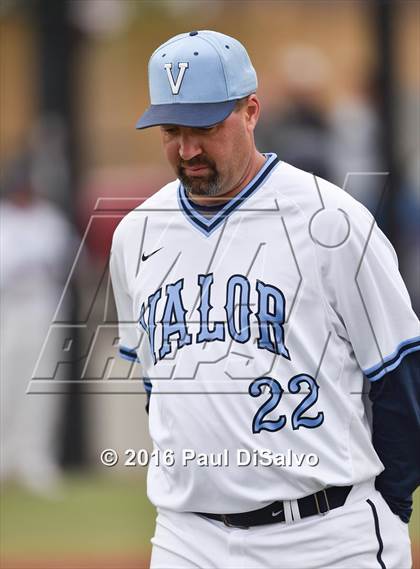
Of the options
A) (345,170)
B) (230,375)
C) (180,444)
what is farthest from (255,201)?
(345,170)

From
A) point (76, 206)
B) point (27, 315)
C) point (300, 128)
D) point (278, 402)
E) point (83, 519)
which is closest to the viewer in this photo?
point (278, 402)

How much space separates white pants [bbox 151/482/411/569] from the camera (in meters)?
3.16

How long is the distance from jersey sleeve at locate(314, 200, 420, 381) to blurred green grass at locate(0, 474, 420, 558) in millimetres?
3567

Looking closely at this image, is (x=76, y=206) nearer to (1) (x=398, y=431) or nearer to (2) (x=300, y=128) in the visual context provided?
(2) (x=300, y=128)

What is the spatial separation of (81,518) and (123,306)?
146 inches

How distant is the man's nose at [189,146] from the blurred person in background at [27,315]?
4.76m

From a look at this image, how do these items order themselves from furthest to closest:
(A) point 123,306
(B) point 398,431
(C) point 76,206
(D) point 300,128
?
(C) point 76,206 < (D) point 300,128 < (A) point 123,306 < (B) point 398,431

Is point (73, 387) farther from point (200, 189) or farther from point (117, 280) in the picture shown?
point (200, 189)

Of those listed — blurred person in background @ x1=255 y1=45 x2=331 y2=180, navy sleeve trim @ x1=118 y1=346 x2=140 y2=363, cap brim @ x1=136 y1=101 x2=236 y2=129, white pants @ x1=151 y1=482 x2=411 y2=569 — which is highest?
cap brim @ x1=136 y1=101 x2=236 y2=129

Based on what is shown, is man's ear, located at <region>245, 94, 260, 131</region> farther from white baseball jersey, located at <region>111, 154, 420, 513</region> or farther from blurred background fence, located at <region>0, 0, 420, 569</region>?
blurred background fence, located at <region>0, 0, 420, 569</region>

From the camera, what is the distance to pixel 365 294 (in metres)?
3.14

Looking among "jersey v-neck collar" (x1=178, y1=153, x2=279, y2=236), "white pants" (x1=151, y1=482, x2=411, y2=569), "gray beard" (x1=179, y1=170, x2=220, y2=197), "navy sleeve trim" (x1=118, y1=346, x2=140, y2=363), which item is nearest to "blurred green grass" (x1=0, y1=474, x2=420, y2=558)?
"navy sleeve trim" (x1=118, y1=346, x2=140, y2=363)

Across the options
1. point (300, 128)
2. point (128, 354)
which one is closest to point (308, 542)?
point (128, 354)

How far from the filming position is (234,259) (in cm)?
325
